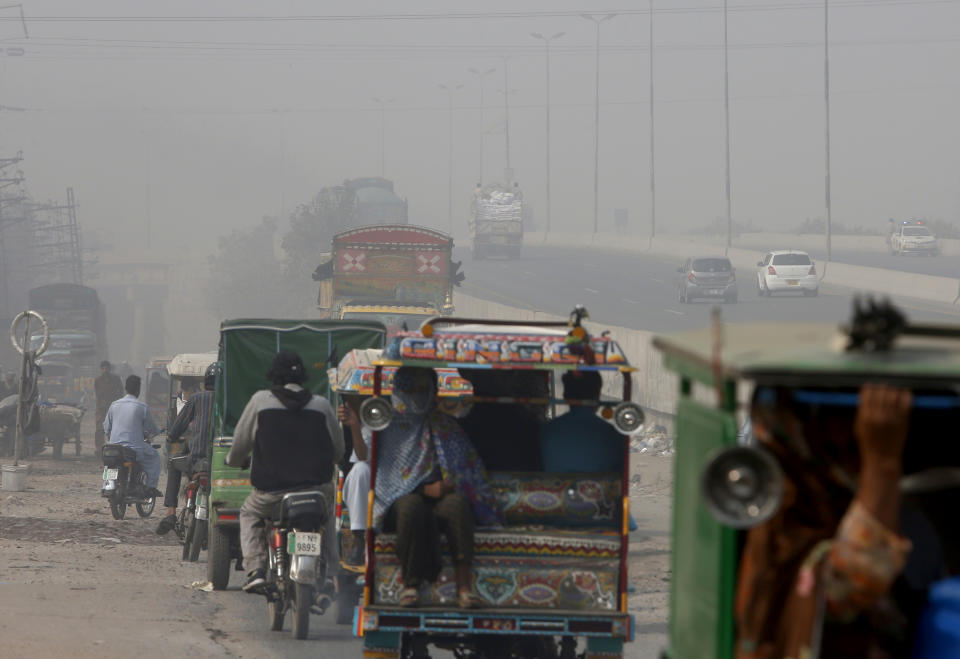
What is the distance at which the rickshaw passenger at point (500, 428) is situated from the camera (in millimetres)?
8938

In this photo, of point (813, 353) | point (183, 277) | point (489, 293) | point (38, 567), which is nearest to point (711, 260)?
point (489, 293)

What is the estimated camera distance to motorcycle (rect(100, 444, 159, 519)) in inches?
701

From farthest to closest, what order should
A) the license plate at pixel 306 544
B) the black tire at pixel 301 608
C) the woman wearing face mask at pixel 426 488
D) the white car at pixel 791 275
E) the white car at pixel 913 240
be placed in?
the white car at pixel 913 240 < the white car at pixel 791 275 < the black tire at pixel 301 608 < the license plate at pixel 306 544 < the woman wearing face mask at pixel 426 488

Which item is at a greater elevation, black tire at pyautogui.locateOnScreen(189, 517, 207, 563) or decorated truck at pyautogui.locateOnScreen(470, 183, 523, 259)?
decorated truck at pyautogui.locateOnScreen(470, 183, 523, 259)

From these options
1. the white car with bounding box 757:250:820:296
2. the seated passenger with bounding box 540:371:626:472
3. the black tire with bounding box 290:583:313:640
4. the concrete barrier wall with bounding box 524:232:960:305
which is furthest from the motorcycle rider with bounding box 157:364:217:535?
the white car with bounding box 757:250:820:296

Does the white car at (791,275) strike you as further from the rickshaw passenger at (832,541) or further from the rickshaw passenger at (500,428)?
the rickshaw passenger at (832,541)

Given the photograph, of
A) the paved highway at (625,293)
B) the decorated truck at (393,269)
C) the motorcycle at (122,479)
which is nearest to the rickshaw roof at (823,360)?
the motorcycle at (122,479)

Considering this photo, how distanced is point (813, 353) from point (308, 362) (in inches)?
437

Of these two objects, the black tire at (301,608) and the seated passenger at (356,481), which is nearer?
the black tire at (301,608)

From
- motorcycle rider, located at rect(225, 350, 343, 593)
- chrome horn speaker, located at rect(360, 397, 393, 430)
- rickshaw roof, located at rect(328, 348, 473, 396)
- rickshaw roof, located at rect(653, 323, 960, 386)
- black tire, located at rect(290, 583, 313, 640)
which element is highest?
rickshaw roof, located at rect(653, 323, 960, 386)

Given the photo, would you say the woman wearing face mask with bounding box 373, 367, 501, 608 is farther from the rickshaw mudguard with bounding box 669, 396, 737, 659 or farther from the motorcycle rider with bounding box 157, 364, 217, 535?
the motorcycle rider with bounding box 157, 364, 217, 535

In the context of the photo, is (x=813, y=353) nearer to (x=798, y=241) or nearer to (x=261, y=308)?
(x=798, y=241)

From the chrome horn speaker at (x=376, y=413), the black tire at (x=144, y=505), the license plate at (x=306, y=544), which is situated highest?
the chrome horn speaker at (x=376, y=413)

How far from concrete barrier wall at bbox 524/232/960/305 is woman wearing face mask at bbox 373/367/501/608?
30391mm
